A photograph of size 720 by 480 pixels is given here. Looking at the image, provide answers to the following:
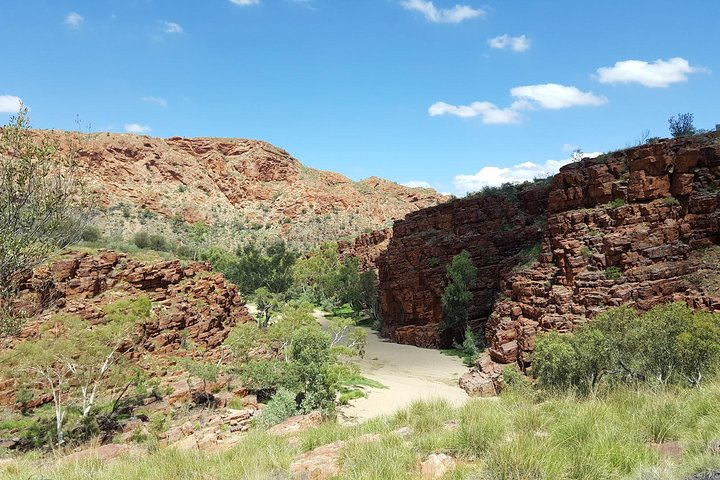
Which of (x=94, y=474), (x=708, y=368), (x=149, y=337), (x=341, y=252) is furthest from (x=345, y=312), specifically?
(x=94, y=474)

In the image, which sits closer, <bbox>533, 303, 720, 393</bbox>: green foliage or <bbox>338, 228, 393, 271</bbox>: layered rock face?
<bbox>533, 303, 720, 393</bbox>: green foliage

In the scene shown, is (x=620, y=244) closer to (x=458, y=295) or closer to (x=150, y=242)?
(x=458, y=295)

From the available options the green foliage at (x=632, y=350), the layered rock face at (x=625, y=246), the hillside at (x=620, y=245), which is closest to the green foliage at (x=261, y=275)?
the hillside at (x=620, y=245)

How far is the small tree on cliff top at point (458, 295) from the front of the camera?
2947 centimetres

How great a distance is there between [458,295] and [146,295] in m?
19.2

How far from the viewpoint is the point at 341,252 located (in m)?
65.3

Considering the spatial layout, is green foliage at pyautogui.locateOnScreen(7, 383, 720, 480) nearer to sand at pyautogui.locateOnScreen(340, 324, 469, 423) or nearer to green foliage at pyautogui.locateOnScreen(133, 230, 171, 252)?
sand at pyautogui.locateOnScreen(340, 324, 469, 423)

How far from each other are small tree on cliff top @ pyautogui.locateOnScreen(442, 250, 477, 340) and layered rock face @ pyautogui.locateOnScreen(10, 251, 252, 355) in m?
14.1

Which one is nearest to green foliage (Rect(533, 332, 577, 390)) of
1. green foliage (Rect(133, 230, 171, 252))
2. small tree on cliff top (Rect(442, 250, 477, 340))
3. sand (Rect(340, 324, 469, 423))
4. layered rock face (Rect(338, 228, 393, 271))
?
sand (Rect(340, 324, 469, 423))

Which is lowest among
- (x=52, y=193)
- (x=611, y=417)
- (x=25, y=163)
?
(x=611, y=417)

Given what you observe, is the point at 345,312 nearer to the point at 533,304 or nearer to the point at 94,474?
the point at 533,304

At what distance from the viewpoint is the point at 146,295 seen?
23141mm

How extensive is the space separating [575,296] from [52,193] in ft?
64.1

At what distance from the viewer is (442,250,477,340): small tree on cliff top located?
29.5 metres
